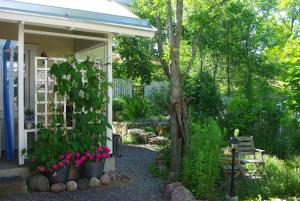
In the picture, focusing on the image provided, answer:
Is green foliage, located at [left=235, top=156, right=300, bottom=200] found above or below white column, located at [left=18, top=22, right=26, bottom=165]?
below

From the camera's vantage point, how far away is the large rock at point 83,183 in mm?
6473

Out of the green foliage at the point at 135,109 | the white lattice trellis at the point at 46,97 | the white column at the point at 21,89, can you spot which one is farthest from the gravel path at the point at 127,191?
the green foliage at the point at 135,109

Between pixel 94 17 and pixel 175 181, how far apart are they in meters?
3.28

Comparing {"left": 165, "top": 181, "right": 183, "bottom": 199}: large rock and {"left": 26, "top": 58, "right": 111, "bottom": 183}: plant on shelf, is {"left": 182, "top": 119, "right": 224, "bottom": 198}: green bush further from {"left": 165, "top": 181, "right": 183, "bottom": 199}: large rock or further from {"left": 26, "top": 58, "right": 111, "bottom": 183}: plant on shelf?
{"left": 26, "top": 58, "right": 111, "bottom": 183}: plant on shelf

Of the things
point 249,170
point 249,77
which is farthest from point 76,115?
point 249,77

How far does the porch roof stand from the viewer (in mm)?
5887

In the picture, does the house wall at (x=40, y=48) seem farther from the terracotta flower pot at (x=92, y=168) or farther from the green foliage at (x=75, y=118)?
the terracotta flower pot at (x=92, y=168)

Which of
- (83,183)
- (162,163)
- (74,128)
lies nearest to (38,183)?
(83,183)

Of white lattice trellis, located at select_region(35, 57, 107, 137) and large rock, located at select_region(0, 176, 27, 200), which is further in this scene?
white lattice trellis, located at select_region(35, 57, 107, 137)

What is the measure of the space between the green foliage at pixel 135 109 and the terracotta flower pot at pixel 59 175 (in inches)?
274

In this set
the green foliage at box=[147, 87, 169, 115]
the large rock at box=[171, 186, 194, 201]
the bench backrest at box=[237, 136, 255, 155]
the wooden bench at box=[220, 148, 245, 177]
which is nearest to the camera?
the large rock at box=[171, 186, 194, 201]

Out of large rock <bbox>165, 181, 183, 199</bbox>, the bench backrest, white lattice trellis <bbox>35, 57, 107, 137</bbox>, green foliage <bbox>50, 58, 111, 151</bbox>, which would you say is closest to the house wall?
green foliage <bbox>50, 58, 111, 151</bbox>

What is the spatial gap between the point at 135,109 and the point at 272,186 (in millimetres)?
7621

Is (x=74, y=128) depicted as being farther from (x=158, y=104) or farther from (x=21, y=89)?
(x=158, y=104)
